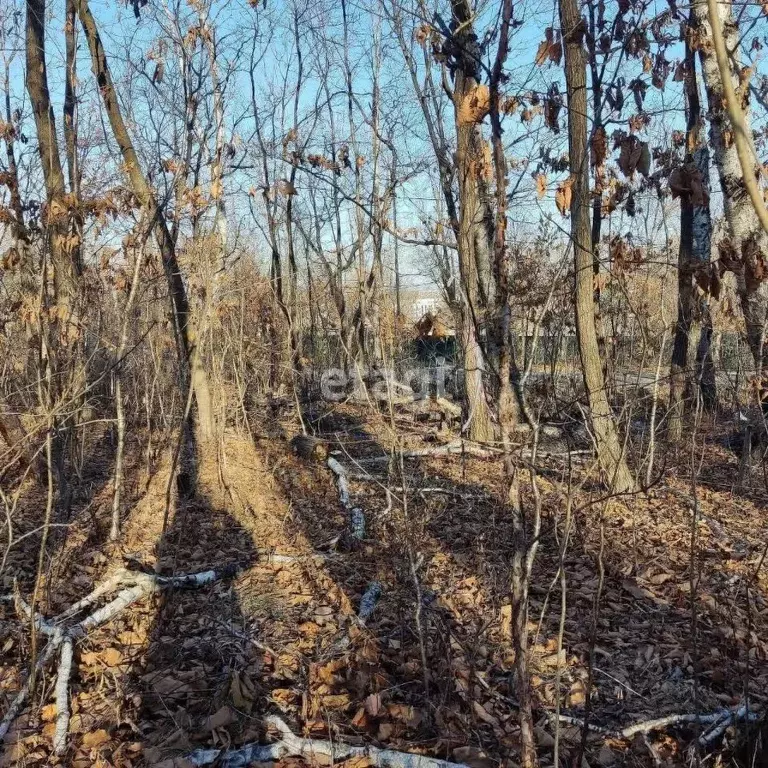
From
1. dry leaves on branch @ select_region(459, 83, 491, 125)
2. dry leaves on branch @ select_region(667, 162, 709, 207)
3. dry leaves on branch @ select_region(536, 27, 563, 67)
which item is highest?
dry leaves on branch @ select_region(536, 27, 563, 67)

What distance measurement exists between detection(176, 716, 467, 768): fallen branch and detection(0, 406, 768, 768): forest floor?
0.10m

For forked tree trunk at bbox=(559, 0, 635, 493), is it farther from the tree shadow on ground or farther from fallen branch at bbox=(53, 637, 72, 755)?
fallen branch at bbox=(53, 637, 72, 755)

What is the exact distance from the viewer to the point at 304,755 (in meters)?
2.55

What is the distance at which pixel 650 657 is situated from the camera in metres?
3.30

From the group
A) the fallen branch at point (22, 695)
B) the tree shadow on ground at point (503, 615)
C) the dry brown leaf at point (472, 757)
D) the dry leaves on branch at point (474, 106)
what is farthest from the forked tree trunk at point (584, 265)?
the fallen branch at point (22, 695)

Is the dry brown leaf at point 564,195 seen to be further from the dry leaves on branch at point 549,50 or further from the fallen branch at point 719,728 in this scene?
the fallen branch at point 719,728

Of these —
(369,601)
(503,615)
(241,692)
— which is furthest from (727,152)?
(241,692)

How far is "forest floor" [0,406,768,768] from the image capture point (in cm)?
269

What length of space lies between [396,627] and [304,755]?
112 cm

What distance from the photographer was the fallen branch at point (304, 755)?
8.07 ft

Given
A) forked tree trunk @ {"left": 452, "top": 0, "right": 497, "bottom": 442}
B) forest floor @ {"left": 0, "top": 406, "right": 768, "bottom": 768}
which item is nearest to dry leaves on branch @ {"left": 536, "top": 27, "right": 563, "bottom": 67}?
forked tree trunk @ {"left": 452, "top": 0, "right": 497, "bottom": 442}

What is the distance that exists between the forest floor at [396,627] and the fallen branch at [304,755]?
0.34 ft

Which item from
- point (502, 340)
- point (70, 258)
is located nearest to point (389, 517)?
point (502, 340)

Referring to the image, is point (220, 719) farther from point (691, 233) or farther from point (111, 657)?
point (691, 233)
